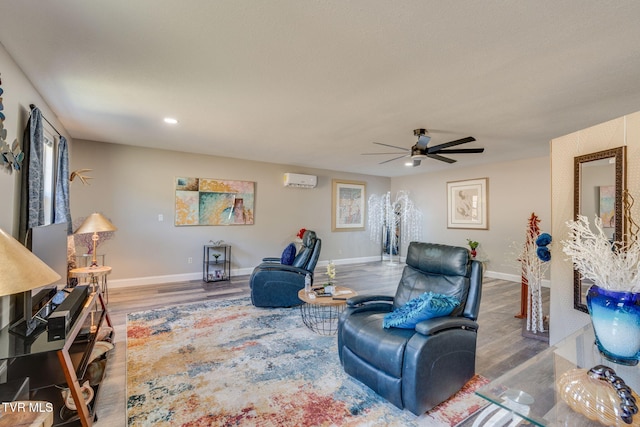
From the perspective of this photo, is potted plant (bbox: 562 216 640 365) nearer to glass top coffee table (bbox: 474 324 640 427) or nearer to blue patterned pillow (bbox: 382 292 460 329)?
glass top coffee table (bbox: 474 324 640 427)

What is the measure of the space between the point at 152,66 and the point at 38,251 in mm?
1682

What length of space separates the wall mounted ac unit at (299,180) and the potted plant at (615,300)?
552 centimetres

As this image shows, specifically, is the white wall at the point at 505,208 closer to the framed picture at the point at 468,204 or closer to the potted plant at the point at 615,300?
the framed picture at the point at 468,204

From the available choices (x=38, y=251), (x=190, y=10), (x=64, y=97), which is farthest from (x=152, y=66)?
(x=38, y=251)

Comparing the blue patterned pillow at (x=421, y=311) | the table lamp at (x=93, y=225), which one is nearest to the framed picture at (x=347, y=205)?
the table lamp at (x=93, y=225)

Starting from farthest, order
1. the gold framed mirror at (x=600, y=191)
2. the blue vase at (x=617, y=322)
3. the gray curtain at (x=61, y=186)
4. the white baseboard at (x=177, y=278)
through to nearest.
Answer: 1. the white baseboard at (x=177, y=278)
2. the gray curtain at (x=61, y=186)
3. the gold framed mirror at (x=600, y=191)
4. the blue vase at (x=617, y=322)

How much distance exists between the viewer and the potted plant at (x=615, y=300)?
131 centimetres

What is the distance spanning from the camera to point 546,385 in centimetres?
132

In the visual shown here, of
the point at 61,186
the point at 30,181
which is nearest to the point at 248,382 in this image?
the point at 30,181

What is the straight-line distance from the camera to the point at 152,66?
2.29 metres

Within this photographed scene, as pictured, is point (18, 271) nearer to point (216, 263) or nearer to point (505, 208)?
point (216, 263)

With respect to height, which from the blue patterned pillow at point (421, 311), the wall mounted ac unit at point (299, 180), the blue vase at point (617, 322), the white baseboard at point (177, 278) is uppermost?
the wall mounted ac unit at point (299, 180)

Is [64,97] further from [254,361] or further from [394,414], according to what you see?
[394,414]

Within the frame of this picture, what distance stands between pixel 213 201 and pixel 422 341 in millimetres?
5032
